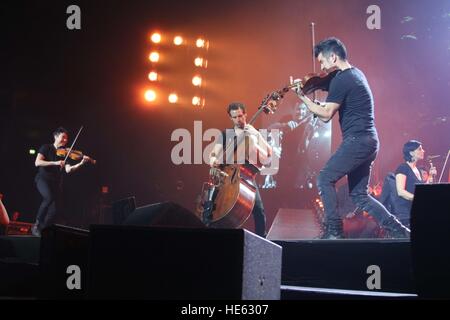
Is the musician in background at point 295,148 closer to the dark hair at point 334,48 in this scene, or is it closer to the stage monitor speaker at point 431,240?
the dark hair at point 334,48

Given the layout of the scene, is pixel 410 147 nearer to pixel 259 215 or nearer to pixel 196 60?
pixel 259 215

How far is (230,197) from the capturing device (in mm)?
5496

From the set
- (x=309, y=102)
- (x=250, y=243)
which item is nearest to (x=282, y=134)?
(x=309, y=102)

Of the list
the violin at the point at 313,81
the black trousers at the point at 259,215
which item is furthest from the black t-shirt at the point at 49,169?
the violin at the point at 313,81

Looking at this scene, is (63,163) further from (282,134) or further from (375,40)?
(375,40)

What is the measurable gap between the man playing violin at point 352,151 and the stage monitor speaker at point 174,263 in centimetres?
313

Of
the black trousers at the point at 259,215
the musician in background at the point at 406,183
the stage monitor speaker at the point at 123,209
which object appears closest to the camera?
the stage monitor speaker at the point at 123,209

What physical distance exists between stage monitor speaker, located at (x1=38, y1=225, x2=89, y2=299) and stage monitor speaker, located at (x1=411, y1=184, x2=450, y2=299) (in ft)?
4.53

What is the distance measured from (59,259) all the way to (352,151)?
3.04m

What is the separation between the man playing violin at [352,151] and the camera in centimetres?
446

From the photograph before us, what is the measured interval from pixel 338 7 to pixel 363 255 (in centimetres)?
764

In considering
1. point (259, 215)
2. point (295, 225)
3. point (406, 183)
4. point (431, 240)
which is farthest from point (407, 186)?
point (431, 240)

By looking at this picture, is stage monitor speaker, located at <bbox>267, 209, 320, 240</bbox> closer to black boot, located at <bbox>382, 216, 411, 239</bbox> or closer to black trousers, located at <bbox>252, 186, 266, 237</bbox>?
black trousers, located at <bbox>252, 186, 266, 237</bbox>

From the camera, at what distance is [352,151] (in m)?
4.49
